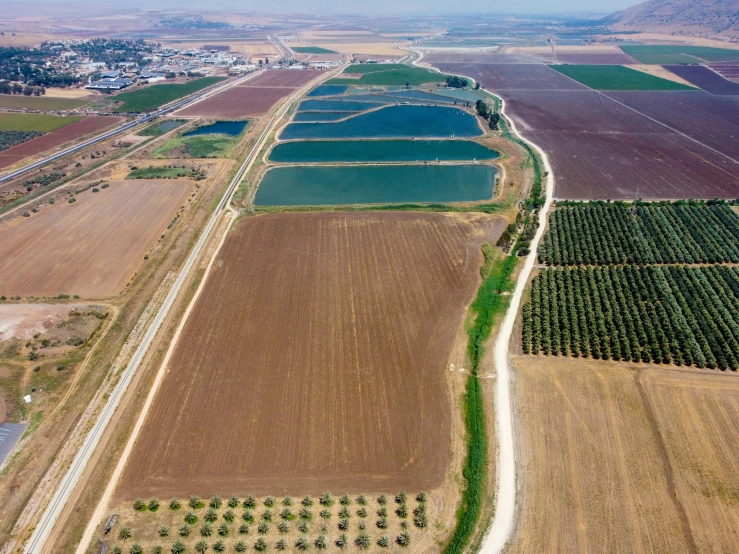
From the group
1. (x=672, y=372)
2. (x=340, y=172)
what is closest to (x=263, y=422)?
(x=672, y=372)

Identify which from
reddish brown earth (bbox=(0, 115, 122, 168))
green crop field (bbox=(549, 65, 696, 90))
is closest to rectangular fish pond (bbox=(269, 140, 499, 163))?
reddish brown earth (bbox=(0, 115, 122, 168))

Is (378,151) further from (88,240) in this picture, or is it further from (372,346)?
(372,346)

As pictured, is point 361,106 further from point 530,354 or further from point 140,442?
point 140,442

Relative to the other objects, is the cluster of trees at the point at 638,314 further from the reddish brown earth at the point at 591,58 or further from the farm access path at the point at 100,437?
the reddish brown earth at the point at 591,58

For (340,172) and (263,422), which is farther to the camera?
(340,172)

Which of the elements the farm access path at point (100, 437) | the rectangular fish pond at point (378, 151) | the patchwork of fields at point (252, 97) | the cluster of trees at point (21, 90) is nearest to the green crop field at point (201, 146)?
the rectangular fish pond at point (378, 151)
